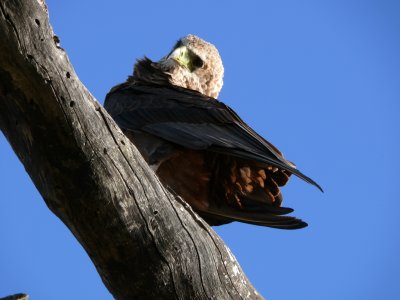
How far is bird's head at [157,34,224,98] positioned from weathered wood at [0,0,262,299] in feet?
10.3

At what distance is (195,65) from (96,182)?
153 inches

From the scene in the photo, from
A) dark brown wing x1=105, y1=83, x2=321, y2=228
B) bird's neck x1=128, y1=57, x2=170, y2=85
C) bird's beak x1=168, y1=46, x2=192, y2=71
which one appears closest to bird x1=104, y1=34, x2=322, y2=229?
dark brown wing x1=105, y1=83, x2=321, y2=228

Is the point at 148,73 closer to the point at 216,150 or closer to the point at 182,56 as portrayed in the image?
the point at 182,56

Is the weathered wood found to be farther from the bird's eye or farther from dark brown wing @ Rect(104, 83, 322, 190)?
the bird's eye

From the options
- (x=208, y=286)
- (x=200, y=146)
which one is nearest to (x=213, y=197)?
(x=200, y=146)

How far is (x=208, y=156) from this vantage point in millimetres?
4496

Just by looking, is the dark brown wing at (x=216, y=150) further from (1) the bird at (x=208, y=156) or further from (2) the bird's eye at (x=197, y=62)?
(2) the bird's eye at (x=197, y=62)

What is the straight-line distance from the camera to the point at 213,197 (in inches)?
180

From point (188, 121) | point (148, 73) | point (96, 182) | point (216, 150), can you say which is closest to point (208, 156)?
point (188, 121)

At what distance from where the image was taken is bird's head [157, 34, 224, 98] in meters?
6.13

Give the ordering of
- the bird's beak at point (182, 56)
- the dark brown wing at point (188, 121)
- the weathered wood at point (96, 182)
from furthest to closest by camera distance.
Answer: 1. the bird's beak at point (182, 56)
2. the dark brown wing at point (188, 121)
3. the weathered wood at point (96, 182)

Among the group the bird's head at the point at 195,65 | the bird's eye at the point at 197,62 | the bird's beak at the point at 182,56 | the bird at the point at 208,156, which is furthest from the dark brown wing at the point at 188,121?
the bird's eye at the point at 197,62

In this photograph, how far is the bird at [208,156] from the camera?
4.14 meters

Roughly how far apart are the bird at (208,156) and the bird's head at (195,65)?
105 cm
